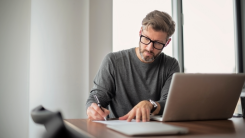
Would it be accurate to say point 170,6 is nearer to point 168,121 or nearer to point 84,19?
point 84,19

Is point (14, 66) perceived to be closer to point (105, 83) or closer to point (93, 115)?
point (105, 83)

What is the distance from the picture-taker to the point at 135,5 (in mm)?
3100

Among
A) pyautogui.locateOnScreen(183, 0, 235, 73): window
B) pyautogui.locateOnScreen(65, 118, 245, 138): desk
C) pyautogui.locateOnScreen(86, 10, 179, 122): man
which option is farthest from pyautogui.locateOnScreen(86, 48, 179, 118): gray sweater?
pyautogui.locateOnScreen(183, 0, 235, 73): window

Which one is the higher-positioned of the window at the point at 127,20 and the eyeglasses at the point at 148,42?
the window at the point at 127,20

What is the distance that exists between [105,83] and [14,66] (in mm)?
997

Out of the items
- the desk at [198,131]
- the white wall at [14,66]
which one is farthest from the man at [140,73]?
the white wall at [14,66]

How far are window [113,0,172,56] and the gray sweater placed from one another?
94cm

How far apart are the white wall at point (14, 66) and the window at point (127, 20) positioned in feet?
3.20

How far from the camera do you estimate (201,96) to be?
1.15 meters

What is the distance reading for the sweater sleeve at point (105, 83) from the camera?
1.70 metres

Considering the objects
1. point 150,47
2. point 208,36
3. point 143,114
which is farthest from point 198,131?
point 208,36

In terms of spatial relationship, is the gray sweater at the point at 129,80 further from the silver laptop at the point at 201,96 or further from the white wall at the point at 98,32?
the white wall at the point at 98,32

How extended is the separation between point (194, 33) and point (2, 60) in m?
2.44

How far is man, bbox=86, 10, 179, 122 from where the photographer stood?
5.79 ft
